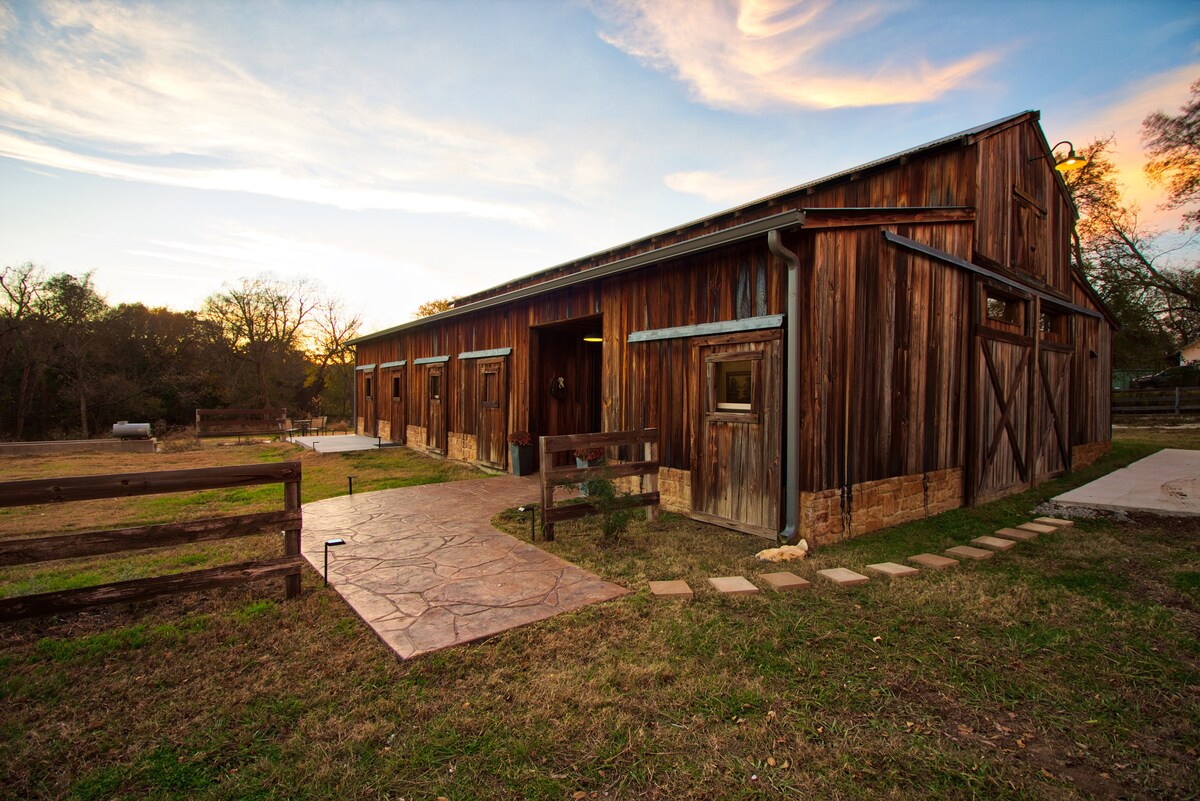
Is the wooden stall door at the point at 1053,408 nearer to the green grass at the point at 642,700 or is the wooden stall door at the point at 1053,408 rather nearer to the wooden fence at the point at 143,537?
the green grass at the point at 642,700

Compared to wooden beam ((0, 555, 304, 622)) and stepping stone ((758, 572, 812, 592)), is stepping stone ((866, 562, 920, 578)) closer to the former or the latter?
stepping stone ((758, 572, 812, 592))

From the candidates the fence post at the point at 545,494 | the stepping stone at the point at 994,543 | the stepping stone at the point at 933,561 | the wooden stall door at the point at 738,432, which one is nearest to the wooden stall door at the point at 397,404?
the fence post at the point at 545,494

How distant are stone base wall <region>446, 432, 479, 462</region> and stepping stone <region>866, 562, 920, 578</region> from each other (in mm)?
8429

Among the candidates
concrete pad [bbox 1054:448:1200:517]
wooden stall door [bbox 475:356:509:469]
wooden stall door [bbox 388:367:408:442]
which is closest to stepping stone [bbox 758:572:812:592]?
concrete pad [bbox 1054:448:1200:517]

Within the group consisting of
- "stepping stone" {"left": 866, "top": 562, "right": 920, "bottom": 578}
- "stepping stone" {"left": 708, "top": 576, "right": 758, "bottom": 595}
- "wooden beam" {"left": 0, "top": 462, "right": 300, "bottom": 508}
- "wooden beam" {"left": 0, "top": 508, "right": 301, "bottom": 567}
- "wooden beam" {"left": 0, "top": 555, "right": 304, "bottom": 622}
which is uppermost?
"wooden beam" {"left": 0, "top": 462, "right": 300, "bottom": 508}

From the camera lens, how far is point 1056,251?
372 inches

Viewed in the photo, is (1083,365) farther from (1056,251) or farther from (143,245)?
(143,245)

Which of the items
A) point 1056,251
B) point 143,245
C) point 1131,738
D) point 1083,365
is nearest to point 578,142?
point 1056,251

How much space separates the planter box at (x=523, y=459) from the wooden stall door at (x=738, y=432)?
13.5ft

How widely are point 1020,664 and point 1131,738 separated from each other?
623 mm

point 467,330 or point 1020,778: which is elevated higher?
point 467,330

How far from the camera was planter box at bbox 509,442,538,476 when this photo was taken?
9.29 m

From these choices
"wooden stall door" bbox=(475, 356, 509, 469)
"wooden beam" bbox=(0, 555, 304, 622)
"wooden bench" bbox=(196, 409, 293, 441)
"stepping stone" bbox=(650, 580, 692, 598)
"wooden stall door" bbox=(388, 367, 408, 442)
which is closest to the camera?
"wooden beam" bbox=(0, 555, 304, 622)

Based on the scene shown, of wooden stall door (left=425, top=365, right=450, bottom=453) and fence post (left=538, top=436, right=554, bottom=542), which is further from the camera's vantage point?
wooden stall door (left=425, top=365, right=450, bottom=453)
